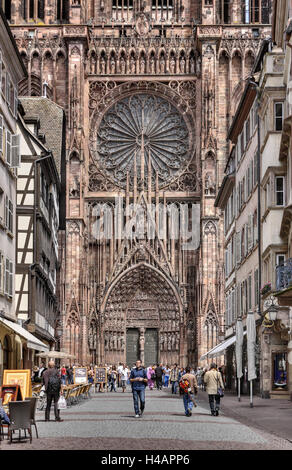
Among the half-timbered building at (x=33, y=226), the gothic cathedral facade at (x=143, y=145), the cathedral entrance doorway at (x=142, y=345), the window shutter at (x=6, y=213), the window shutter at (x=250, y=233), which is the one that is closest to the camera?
the window shutter at (x=6, y=213)

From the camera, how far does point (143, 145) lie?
7562cm

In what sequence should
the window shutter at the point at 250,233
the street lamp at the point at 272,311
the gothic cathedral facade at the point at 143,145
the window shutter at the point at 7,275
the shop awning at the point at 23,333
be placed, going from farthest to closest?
the gothic cathedral facade at the point at 143,145, the window shutter at the point at 250,233, the window shutter at the point at 7,275, the street lamp at the point at 272,311, the shop awning at the point at 23,333

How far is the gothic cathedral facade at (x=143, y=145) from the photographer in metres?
71.3

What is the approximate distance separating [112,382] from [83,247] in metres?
18.3

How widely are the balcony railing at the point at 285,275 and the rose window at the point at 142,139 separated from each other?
147ft

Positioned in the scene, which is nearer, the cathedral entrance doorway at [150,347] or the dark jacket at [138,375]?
the dark jacket at [138,375]

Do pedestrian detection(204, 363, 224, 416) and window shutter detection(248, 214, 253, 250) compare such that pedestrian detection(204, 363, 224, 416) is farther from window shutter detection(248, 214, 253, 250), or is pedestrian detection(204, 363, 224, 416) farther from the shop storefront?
window shutter detection(248, 214, 253, 250)

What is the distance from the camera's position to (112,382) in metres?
54.2

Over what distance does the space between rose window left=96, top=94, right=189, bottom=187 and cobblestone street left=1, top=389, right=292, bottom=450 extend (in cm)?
4685

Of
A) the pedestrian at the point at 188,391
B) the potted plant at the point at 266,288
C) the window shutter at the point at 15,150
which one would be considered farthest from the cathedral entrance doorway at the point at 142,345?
the pedestrian at the point at 188,391

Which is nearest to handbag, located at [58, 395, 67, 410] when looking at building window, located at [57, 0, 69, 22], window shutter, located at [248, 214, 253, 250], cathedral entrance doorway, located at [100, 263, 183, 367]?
window shutter, located at [248, 214, 253, 250]

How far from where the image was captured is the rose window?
75.1 meters

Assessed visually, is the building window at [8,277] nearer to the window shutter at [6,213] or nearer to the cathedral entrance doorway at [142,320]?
the window shutter at [6,213]

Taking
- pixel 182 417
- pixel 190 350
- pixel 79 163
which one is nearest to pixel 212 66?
pixel 79 163
